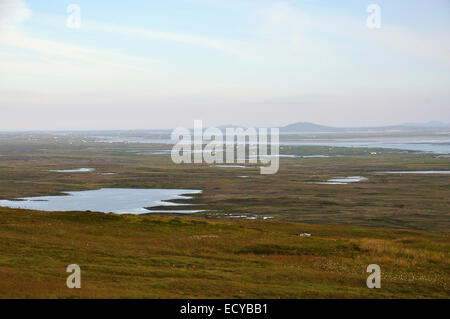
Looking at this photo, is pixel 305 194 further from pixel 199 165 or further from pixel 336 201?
pixel 199 165

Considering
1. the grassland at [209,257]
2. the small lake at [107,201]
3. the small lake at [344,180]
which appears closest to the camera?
the grassland at [209,257]

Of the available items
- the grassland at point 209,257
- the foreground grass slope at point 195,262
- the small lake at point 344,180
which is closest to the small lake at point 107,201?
the grassland at point 209,257

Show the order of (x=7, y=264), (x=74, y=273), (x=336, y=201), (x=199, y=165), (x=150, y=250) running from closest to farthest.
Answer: (x=74, y=273) < (x=7, y=264) < (x=150, y=250) < (x=336, y=201) < (x=199, y=165)

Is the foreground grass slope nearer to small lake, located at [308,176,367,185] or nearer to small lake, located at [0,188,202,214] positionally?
small lake, located at [0,188,202,214]

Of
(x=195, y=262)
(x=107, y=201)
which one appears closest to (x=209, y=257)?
(x=195, y=262)

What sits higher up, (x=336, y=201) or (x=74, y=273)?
(x=74, y=273)

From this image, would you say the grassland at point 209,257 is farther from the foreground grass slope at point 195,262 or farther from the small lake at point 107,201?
the small lake at point 107,201

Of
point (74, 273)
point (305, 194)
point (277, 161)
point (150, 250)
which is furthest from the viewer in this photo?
point (277, 161)
